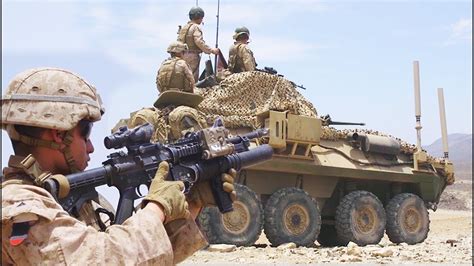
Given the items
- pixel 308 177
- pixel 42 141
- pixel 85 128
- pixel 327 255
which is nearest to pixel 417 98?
pixel 308 177

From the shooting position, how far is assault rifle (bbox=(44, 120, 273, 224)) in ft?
10.3

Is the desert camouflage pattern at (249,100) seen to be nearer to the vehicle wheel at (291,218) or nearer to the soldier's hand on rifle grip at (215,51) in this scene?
the soldier's hand on rifle grip at (215,51)

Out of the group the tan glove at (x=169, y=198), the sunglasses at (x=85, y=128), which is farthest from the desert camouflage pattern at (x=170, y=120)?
the tan glove at (x=169, y=198)

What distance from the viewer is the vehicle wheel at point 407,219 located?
1398 cm

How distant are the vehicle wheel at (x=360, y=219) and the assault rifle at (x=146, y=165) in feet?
31.7

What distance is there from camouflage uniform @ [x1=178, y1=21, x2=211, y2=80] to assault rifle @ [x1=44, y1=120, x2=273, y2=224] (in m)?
10.0

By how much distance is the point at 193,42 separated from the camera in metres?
13.7

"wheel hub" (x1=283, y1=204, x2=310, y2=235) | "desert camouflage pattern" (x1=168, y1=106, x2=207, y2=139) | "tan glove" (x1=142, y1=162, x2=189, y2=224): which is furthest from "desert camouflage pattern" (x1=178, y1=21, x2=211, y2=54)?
"tan glove" (x1=142, y1=162, x2=189, y2=224)

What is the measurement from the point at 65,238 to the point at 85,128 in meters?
0.60

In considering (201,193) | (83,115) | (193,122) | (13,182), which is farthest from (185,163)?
(193,122)

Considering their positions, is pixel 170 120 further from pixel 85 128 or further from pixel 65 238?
pixel 65 238

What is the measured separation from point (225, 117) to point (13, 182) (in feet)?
31.5

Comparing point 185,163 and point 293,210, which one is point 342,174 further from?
point 185,163

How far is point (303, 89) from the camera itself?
46.3ft
